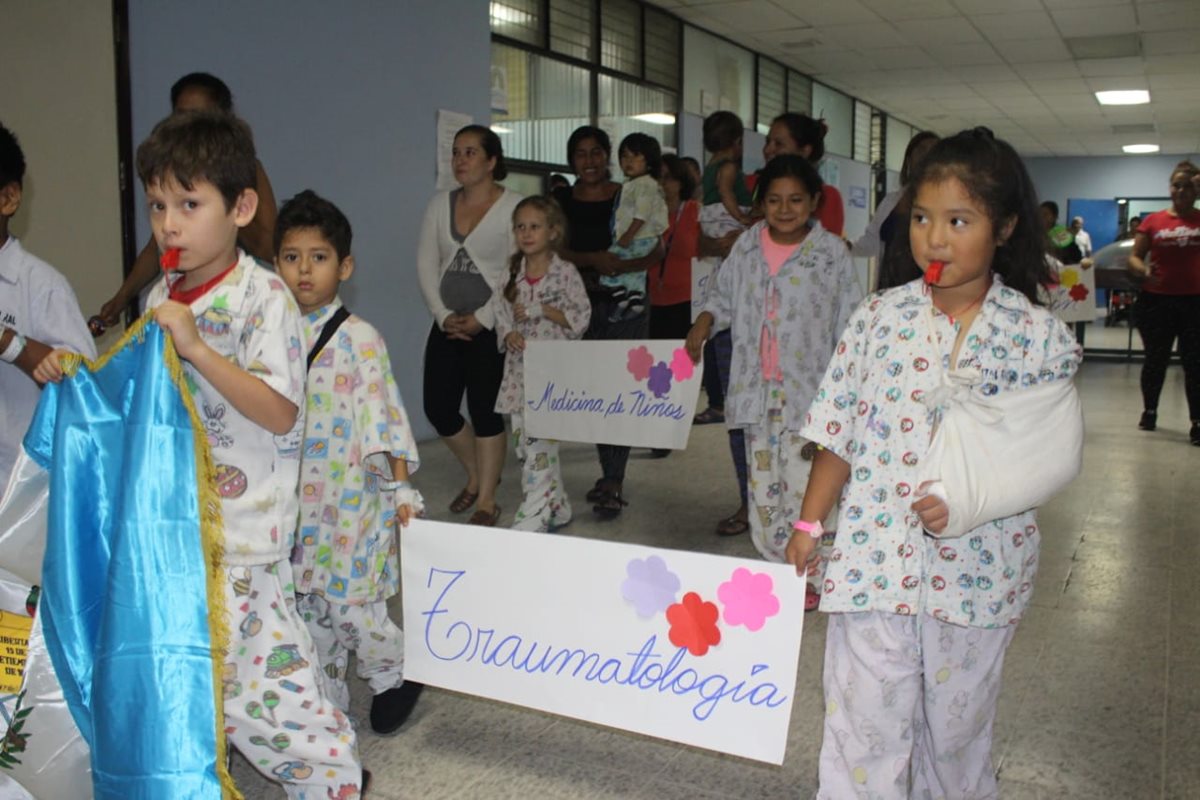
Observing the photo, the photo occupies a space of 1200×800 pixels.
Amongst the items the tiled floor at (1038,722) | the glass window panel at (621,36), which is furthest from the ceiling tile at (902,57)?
the tiled floor at (1038,722)

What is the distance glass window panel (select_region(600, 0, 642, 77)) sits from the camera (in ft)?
30.6

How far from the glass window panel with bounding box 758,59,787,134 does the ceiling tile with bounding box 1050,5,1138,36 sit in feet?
10.2

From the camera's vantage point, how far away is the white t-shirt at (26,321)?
237 cm

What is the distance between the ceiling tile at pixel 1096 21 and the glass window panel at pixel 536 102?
4621 millimetres

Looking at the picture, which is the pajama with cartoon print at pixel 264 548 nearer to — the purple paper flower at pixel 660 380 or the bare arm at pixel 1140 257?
the purple paper flower at pixel 660 380

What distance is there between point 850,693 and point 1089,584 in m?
2.32

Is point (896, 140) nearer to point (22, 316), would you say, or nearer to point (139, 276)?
point (139, 276)

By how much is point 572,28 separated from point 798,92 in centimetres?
538

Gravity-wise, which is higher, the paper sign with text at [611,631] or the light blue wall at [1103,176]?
the light blue wall at [1103,176]

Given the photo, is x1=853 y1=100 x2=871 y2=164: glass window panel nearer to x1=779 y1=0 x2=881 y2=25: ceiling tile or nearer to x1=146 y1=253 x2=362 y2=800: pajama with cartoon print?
x1=779 y1=0 x2=881 y2=25: ceiling tile

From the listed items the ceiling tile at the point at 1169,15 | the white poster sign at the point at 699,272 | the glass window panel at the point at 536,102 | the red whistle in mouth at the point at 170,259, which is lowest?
the red whistle in mouth at the point at 170,259

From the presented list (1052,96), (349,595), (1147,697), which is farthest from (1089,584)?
(1052,96)

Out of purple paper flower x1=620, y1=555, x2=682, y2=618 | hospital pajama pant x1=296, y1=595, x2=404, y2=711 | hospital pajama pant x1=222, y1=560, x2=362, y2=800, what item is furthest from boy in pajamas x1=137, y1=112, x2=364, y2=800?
purple paper flower x1=620, y1=555, x2=682, y2=618

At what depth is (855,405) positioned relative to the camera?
6.39ft
